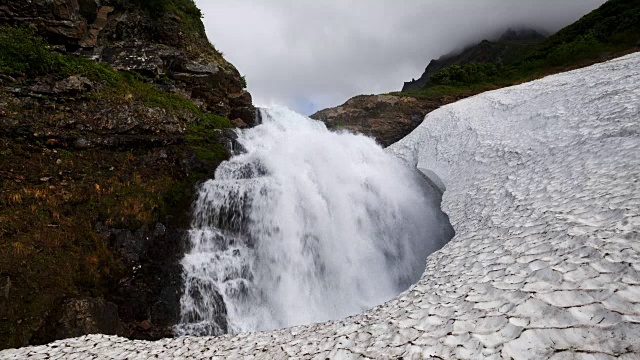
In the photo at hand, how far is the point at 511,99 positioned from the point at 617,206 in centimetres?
1727

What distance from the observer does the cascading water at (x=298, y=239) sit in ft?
38.5

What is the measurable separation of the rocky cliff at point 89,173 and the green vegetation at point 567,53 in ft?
94.6

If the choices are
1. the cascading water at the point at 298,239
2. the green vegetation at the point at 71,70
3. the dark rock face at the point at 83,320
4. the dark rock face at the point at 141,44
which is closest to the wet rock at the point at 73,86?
the green vegetation at the point at 71,70

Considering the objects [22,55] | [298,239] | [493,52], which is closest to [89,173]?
[22,55]

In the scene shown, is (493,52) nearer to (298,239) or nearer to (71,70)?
(298,239)

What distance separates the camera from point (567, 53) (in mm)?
Answer: 34188

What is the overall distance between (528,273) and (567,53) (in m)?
41.7

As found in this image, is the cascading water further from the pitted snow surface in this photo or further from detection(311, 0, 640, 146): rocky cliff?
detection(311, 0, 640, 146): rocky cliff

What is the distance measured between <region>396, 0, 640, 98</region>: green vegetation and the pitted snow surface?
22567 millimetres

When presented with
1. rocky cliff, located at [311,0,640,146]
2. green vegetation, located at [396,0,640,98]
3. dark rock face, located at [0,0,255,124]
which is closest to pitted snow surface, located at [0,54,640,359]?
dark rock face, located at [0,0,255,124]

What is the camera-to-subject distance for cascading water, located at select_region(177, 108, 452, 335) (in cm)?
1174

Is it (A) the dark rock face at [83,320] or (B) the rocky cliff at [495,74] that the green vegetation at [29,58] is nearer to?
(A) the dark rock face at [83,320]

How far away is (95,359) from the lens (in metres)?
6.85

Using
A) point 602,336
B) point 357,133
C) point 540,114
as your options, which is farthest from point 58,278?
point 357,133
